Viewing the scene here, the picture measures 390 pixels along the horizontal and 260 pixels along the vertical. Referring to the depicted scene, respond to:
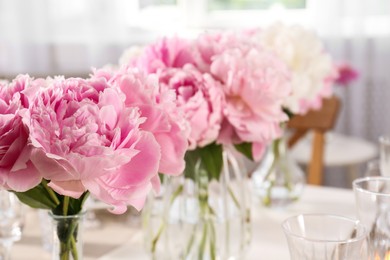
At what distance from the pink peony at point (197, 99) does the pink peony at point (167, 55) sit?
0.03 meters

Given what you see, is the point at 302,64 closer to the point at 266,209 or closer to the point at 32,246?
the point at 266,209

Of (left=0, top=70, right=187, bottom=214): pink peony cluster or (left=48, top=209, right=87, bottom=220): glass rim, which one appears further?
(left=48, top=209, right=87, bottom=220): glass rim

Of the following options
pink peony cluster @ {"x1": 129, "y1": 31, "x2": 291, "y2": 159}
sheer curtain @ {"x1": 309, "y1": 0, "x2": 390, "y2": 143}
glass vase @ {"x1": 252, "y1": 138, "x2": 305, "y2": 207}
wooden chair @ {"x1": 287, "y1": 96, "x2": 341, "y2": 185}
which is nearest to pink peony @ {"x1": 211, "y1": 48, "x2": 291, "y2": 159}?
pink peony cluster @ {"x1": 129, "y1": 31, "x2": 291, "y2": 159}

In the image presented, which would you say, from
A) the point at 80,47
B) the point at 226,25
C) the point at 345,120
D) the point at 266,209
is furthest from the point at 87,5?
the point at 266,209

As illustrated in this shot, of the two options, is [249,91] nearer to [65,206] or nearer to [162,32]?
[65,206]

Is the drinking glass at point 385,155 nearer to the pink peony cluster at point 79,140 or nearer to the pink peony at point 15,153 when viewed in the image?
the pink peony cluster at point 79,140

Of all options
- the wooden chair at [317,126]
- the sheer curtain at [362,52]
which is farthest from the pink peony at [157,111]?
the sheer curtain at [362,52]

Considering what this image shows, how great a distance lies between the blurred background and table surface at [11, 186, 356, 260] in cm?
147

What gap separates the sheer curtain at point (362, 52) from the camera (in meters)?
2.83

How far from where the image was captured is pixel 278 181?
1.43 meters

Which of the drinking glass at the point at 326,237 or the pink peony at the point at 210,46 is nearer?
the drinking glass at the point at 326,237

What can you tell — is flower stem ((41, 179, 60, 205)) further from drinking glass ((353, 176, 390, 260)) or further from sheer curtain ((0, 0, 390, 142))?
sheer curtain ((0, 0, 390, 142))

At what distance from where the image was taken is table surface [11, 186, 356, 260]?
1163 millimetres

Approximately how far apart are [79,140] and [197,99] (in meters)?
0.34
